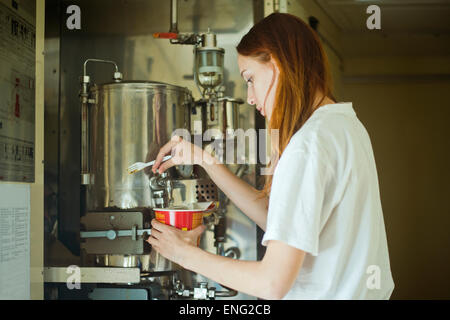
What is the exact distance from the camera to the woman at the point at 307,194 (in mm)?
760

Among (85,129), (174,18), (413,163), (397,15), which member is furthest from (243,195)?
(413,163)

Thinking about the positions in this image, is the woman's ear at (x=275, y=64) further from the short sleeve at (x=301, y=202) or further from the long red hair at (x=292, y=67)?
the short sleeve at (x=301, y=202)

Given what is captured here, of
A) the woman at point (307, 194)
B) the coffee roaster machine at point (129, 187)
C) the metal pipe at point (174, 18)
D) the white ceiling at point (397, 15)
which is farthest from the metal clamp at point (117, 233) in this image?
the white ceiling at point (397, 15)

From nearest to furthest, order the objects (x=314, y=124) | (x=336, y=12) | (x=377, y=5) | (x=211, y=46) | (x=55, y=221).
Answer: (x=314, y=124)
(x=211, y=46)
(x=55, y=221)
(x=377, y=5)
(x=336, y=12)

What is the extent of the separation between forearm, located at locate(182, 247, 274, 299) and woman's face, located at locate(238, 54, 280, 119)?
0.29 m

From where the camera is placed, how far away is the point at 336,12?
8.25ft

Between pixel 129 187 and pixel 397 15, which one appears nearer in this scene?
pixel 129 187

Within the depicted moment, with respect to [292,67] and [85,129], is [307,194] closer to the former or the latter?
[292,67]

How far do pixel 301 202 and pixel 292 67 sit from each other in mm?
264

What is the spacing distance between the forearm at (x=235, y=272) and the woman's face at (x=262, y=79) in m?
0.29

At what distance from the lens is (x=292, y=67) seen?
88 centimetres
